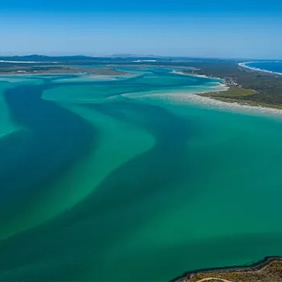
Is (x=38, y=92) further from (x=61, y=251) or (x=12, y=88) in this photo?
(x=61, y=251)

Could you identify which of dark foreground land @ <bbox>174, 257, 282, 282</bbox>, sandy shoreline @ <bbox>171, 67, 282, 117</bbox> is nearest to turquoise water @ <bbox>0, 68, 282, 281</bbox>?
dark foreground land @ <bbox>174, 257, 282, 282</bbox>

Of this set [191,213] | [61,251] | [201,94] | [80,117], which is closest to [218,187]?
[191,213]

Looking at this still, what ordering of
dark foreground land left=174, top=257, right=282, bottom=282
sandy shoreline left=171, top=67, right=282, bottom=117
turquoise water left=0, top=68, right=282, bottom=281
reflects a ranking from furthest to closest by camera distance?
sandy shoreline left=171, top=67, right=282, bottom=117, turquoise water left=0, top=68, right=282, bottom=281, dark foreground land left=174, top=257, right=282, bottom=282

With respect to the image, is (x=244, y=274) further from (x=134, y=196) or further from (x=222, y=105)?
(x=222, y=105)

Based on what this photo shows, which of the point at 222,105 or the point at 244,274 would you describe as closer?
the point at 244,274

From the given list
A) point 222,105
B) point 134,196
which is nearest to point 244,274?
point 134,196

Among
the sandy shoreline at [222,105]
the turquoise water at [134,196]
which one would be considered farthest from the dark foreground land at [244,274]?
the sandy shoreline at [222,105]

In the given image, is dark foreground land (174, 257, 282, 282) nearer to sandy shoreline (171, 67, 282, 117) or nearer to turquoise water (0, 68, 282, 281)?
turquoise water (0, 68, 282, 281)
